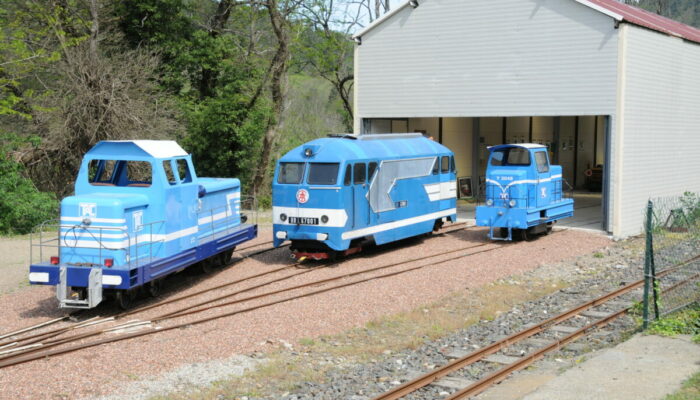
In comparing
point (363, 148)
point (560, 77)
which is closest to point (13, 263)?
point (363, 148)

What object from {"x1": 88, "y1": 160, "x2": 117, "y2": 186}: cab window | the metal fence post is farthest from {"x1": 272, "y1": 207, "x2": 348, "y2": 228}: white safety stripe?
the metal fence post

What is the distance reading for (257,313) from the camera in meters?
12.4

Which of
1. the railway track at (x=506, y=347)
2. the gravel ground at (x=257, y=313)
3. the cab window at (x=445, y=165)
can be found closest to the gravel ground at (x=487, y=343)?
the railway track at (x=506, y=347)

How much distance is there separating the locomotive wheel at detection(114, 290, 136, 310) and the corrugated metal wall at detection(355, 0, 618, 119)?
14269 millimetres

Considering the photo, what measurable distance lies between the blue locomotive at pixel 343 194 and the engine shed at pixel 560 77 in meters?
5.90

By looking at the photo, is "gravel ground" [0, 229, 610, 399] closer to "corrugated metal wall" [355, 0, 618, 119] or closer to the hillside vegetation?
"corrugated metal wall" [355, 0, 618, 119]

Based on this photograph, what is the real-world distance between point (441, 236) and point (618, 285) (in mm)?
7226

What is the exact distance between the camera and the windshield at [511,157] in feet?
65.1

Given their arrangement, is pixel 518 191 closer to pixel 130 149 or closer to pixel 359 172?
pixel 359 172

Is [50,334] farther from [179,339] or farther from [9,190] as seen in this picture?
[9,190]

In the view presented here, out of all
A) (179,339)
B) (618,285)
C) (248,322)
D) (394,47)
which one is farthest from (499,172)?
(179,339)

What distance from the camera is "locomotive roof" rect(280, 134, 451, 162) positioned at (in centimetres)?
1677

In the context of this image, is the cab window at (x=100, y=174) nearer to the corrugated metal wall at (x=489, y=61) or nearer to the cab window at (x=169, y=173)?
the cab window at (x=169, y=173)

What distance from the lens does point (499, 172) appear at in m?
19.9
